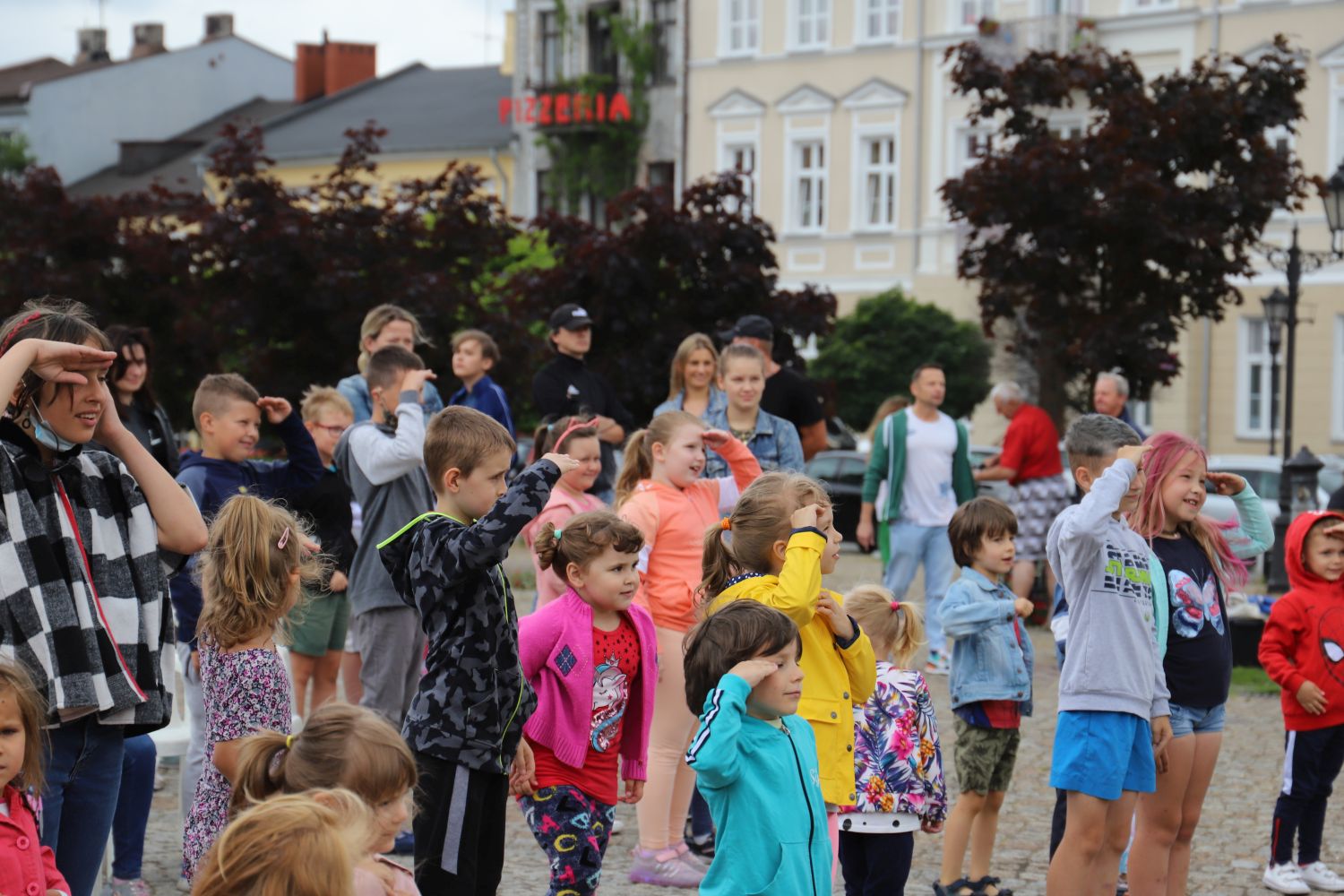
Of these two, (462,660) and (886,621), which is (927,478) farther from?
(462,660)

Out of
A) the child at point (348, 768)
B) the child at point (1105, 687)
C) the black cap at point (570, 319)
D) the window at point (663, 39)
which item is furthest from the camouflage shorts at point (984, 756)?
the window at point (663, 39)

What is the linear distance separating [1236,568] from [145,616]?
385cm

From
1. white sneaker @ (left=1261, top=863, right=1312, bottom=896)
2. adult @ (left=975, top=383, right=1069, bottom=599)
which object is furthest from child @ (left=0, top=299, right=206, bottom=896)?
adult @ (left=975, top=383, right=1069, bottom=599)

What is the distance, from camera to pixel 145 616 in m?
4.39

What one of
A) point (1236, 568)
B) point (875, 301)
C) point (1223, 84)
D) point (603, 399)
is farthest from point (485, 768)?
point (875, 301)

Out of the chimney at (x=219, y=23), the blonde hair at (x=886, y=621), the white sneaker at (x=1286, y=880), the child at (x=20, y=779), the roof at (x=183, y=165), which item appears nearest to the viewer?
the child at (x=20, y=779)

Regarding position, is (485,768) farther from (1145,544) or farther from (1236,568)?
(1236,568)

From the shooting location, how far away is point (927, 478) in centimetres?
1187

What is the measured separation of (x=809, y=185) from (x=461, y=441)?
122ft

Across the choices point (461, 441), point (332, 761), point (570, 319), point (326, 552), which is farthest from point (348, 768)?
point (570, 319)

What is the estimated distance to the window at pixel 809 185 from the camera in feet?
135

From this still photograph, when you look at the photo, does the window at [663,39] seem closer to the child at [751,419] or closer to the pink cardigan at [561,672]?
the child at [751,419]

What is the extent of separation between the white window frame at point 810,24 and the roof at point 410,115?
31.2 ft

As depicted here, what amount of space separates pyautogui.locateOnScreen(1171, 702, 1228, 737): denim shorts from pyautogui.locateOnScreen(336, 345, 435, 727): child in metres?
3.16
